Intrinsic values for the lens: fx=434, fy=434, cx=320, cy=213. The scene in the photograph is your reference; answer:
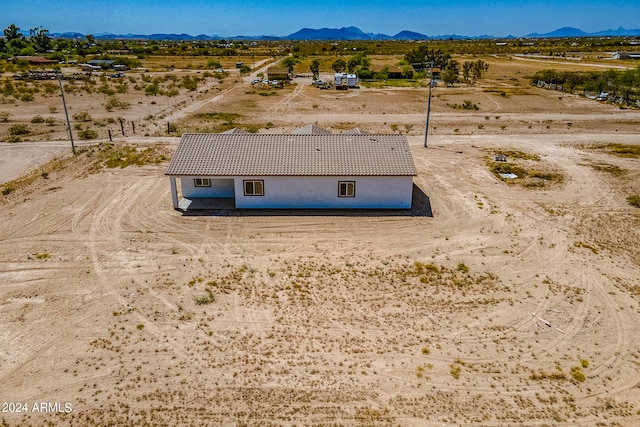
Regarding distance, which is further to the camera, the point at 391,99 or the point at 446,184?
the point at 391,99

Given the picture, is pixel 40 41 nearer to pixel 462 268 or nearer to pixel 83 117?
pixel 83 117

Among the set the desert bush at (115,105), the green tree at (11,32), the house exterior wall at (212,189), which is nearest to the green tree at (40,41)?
the green tree at (11,32)

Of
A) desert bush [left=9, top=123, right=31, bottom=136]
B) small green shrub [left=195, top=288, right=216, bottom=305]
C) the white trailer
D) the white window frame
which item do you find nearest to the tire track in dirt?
small green shrub [left=195, top=288, right=216, bottom=305]

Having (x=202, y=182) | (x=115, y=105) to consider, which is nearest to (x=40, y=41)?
(x=115, y=105)

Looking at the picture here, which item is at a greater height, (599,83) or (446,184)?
(599,83)

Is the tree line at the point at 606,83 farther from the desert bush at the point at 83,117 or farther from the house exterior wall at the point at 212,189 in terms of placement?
the desert bush at the point at 83,117

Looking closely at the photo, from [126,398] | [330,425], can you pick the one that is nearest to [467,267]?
[330,425]

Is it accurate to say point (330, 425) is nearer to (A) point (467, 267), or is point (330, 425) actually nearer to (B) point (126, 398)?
(B) point (126, 398)
